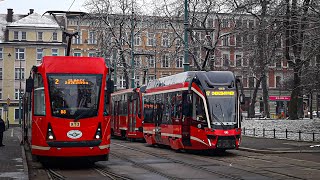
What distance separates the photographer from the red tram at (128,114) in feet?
113

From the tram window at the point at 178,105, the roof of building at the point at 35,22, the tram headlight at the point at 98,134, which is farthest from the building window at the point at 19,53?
the tram headlight at the point at 98,134

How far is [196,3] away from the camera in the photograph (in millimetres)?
47500

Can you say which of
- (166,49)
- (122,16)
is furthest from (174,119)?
(122,16)

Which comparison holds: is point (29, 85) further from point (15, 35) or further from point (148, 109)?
point (15, 35)

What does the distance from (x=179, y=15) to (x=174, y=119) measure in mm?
23674

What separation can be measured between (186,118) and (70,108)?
7.47m

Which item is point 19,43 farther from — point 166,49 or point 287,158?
point 287,158

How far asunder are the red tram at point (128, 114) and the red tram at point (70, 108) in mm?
15822

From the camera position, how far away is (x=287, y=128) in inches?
1491

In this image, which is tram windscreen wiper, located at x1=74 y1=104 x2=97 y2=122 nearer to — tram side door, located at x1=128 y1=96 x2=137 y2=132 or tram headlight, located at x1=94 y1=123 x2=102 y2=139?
tram headlight, located at x1=94 y1=123 x2=102 y2=139

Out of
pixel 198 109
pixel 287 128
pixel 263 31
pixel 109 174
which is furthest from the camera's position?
pixel 287 128

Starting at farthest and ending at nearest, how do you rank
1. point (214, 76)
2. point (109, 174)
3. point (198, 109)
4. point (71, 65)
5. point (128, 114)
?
point (128, 114)
point (214, 76)
point (198, 109)
point (71, 65)
point (109, 174)

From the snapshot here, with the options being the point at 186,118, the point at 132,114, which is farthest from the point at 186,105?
the point at 132,114

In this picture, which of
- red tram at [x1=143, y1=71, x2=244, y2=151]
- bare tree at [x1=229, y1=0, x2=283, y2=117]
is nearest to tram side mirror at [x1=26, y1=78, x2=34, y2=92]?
red tram at [x1=143, y1=71, x2=244, y2=151]
